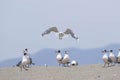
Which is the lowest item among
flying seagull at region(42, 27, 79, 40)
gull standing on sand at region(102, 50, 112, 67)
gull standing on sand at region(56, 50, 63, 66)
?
gull standing on sand at region(102, 50, 112, 67)

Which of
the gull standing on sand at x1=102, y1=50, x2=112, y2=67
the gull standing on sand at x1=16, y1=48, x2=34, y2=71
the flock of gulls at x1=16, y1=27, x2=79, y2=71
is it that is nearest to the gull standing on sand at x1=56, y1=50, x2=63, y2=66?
the flock of gulls at x1=16, y1=27, x2=79, y2=71

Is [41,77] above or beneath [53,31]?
beneath

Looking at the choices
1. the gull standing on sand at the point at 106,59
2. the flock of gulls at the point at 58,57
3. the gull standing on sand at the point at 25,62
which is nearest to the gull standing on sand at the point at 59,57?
the flock of gulls at the point at 58,57

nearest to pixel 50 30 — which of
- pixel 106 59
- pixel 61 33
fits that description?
pixel 61 33

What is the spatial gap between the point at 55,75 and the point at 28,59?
759 centimetres

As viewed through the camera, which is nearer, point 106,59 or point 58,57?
point 106,59

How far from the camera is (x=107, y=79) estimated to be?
21781 mm

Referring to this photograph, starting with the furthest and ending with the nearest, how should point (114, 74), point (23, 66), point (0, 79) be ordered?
point (23, 66)
point (0, 79)
point (114, 74)

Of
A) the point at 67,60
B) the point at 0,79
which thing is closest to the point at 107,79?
the point at 0,79

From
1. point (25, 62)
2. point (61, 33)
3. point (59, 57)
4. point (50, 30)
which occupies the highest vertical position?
point (50, 30)

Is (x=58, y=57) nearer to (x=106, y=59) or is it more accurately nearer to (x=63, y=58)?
(x=63, y=58)

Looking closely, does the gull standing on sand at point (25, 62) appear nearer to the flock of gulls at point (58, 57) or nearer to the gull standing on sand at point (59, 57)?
the flock of gulls at point (58, 57)

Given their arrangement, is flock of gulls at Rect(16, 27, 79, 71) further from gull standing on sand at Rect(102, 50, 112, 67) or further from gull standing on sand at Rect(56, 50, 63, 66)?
gull standing on sand at Rect(102, 50, 112, 67)

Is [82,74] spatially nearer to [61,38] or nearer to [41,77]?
[41,77]
